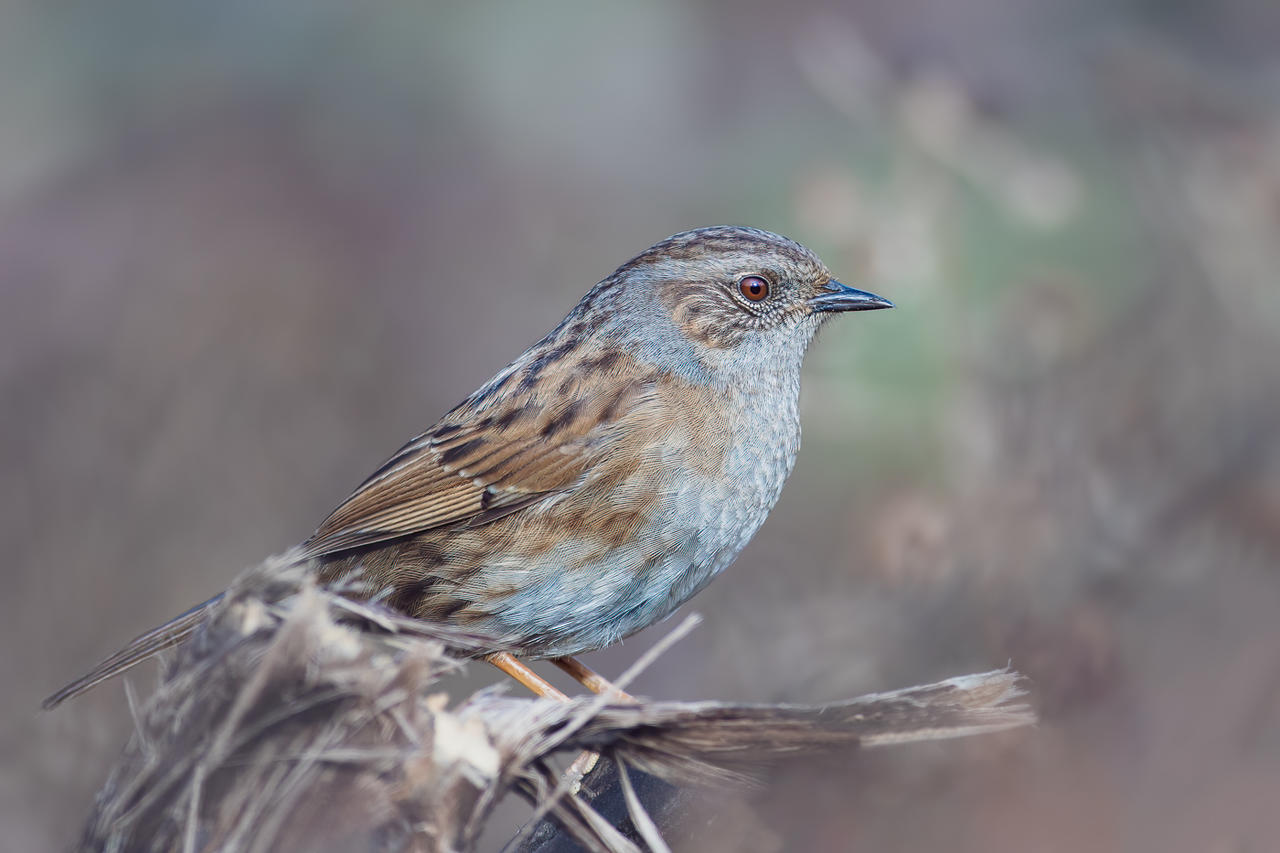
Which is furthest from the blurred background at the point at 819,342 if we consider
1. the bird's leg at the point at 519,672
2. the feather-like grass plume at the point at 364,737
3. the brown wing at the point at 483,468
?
the brown wing at the point at 483,468

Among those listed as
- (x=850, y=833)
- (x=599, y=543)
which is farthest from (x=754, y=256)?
(x=850, y=833)

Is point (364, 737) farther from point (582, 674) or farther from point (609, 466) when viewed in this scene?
point (582, 674)

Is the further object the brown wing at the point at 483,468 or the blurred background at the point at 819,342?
the blurred background at the point at 819,342

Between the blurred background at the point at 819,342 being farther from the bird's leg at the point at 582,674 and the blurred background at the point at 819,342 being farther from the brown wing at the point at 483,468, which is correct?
the brown wing at the point at 483,468

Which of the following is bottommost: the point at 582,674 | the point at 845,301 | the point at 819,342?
the point at 582,674

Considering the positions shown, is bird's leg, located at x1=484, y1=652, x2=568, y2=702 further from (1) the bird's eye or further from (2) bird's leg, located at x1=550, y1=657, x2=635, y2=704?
(1) the bird's eye

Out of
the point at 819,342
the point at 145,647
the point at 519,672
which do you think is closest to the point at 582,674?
the point at 519,672

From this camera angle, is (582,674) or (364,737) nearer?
(364,737)
